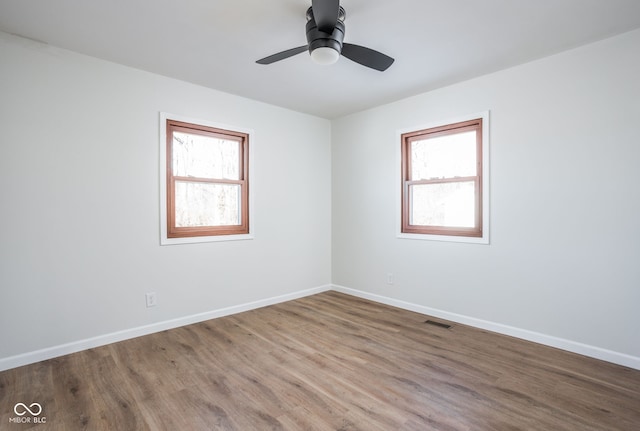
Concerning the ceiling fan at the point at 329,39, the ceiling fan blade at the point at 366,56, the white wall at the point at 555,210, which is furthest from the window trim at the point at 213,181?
the white wall at the point at 555,210

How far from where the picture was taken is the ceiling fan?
5.84ft

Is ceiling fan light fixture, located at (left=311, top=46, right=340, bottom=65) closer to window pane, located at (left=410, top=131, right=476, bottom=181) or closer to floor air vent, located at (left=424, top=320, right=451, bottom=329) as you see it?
window pane, located at (left=410, top=131, right=476, bottom=181)

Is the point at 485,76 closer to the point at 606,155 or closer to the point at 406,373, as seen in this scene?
the point at 606,155

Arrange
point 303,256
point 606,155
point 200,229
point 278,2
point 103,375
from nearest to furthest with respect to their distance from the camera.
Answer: point 278,2, point 103,375, point 606,155, point 200,229, point 303,256

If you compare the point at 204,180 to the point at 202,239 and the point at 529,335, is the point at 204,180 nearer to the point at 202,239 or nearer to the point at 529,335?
the point at 202,239

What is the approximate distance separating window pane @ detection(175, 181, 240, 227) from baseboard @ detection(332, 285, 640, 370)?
2.22 metres

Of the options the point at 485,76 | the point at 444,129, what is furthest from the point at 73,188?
the point at 485,76

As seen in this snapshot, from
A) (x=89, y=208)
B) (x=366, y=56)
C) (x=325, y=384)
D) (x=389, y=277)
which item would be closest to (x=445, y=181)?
(x=389, y=277)

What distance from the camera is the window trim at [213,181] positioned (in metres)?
3.23

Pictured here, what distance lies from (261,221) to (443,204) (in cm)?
225

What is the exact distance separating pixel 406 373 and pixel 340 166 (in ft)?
10.1

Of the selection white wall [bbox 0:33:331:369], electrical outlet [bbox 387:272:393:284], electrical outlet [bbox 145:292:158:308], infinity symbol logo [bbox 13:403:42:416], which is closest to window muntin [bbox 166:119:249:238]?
white wall [bbox 0:33:331:369]

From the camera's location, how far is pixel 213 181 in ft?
12.0

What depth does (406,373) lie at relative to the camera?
2365 mm
